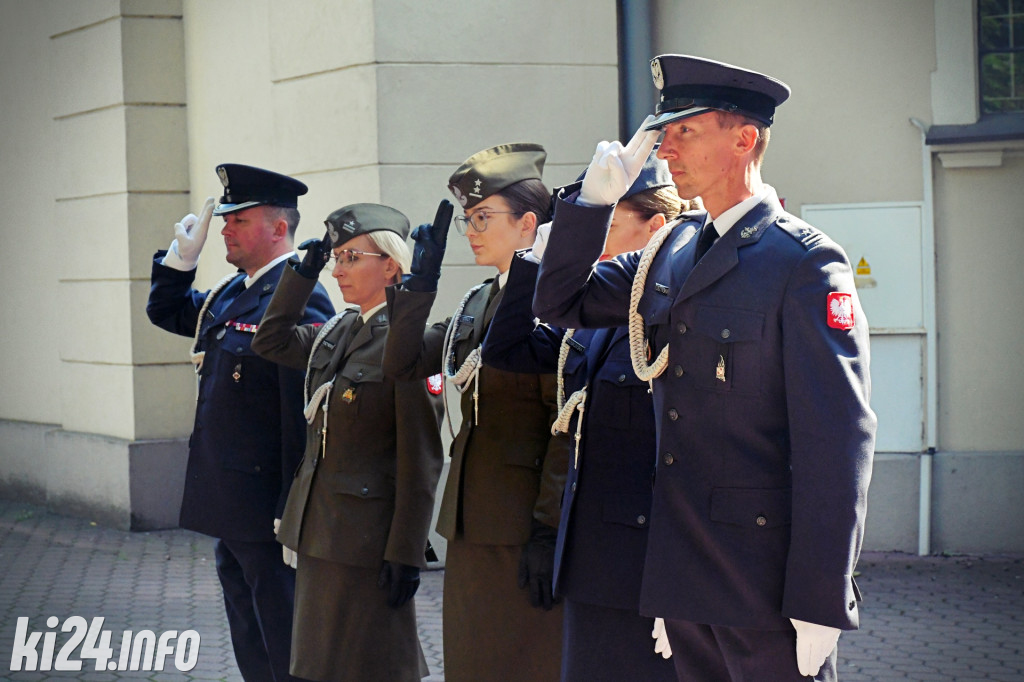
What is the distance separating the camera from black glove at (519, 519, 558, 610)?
3510mm

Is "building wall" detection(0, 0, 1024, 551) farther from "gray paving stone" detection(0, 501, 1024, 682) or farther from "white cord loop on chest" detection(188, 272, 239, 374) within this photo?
"white cord loop on chest" detection(188, 272, 239, 374)

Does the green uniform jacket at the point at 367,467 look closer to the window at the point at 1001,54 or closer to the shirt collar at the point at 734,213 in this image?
the shirt collar at the point at 734,213

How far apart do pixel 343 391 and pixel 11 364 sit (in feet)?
23.8

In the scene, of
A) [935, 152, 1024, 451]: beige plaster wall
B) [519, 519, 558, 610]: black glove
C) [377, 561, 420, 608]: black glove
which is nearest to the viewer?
[519, 519, 558, 610]: black glove

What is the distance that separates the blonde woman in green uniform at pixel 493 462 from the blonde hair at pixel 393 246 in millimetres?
379

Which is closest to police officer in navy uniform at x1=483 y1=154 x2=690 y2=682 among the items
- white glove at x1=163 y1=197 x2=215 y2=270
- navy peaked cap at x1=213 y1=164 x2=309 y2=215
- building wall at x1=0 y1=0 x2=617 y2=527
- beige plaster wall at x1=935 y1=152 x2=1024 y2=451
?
navy peaked cap at x1=213 y1=164 x2=309 y2=215

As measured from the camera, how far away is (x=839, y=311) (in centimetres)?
255

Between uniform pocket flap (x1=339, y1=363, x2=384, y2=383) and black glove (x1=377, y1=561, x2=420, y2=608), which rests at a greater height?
uniform pocket flap (x1=339, y1=363, x2=384, y2=383)

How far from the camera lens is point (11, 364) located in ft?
34.4

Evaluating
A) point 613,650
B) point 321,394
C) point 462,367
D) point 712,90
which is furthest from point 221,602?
point 712,90

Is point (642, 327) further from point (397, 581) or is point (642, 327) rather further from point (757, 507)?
point (397, 581)

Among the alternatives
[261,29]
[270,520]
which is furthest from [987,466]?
[261,29]

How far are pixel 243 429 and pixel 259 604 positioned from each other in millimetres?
603

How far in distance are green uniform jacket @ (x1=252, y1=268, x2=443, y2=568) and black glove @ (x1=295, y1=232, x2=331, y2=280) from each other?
0.90 feet
